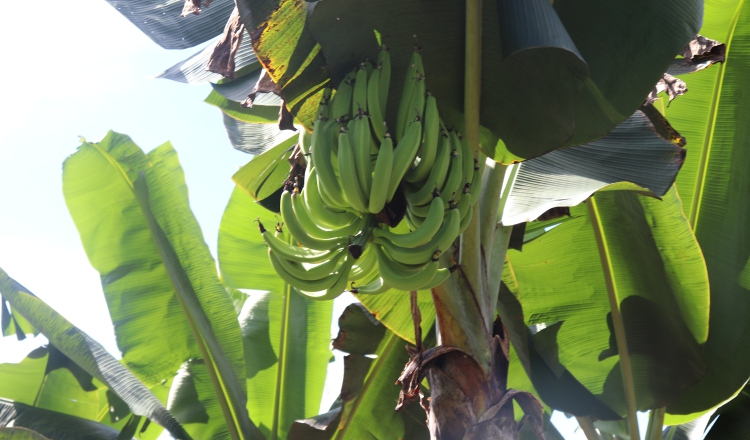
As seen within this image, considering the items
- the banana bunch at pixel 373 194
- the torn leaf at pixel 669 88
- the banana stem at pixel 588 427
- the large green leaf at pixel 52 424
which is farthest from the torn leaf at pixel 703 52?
the large green leaf at pixel 52 424

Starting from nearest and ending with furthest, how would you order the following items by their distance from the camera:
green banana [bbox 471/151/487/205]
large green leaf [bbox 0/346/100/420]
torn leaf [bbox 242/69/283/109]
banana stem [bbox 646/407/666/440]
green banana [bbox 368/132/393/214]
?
green banana [bbox 368/132/393/214], green banana [bbox 471/151/487/205], torn leaf [bbox 242/69/283/109], banana stem [bbox 646/407/666/440], large green leaf [bbox 0/346/100/420]

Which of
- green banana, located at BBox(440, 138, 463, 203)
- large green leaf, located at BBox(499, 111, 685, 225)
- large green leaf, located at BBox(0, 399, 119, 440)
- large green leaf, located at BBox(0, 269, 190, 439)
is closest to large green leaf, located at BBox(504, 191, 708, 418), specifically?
large green leaf, located at BBox(499, 111, 685, 225)

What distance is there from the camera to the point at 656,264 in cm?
243

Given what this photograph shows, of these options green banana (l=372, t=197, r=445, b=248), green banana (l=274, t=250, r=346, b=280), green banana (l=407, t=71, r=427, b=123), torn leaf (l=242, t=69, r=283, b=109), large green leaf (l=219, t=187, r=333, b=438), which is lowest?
large green leaf (l=219, t=187, r=333, b=438)

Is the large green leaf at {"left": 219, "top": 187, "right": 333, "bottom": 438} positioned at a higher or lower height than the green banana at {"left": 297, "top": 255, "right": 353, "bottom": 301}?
lower

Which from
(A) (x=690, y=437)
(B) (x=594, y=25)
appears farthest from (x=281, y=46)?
(A) (x=690, y=437)

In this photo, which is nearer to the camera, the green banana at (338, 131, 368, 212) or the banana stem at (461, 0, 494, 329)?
the green banana at (338, 131, 368, 212)

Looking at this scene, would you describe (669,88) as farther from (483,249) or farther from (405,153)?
(405,153)

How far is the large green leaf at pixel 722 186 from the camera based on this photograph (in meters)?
2.42

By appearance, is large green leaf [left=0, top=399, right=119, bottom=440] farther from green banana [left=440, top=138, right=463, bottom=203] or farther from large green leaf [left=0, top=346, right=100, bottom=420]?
green banana [left=440, top=138, right=463, bottom=203]

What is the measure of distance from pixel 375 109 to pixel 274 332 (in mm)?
2049

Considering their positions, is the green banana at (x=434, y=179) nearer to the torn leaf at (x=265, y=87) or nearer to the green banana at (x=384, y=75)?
the green banana at (x=384, y=75)

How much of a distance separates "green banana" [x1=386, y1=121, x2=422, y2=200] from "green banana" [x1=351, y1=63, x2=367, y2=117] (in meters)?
0.13

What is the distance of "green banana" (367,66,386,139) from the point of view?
63.4 inches
